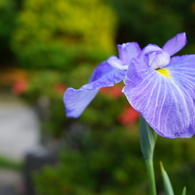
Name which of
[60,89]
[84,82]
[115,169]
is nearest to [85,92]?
[115,169]

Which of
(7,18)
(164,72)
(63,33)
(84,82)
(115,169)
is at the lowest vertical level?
(164,72)

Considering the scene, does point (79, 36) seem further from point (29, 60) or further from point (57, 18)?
point (29, 60)

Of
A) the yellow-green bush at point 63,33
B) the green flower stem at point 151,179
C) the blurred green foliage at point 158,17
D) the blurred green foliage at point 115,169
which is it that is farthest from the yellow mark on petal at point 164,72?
the blurred green foliage at point 158,17

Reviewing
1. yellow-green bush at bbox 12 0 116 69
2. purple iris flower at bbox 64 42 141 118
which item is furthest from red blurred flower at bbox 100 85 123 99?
yellow-green bush at bbox 12 0 116 69

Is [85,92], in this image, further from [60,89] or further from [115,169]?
[60,89]

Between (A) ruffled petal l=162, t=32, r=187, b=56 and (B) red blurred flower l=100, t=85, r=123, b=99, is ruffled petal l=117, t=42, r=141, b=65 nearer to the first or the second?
(A) ruffled petal l=162, t=32, r=187, b=56

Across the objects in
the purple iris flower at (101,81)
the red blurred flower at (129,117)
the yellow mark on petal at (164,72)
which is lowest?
the yellow mark on petal at (164,72)

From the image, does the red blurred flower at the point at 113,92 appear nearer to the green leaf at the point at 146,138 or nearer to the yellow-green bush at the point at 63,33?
the green leaf at the point at 146,138
